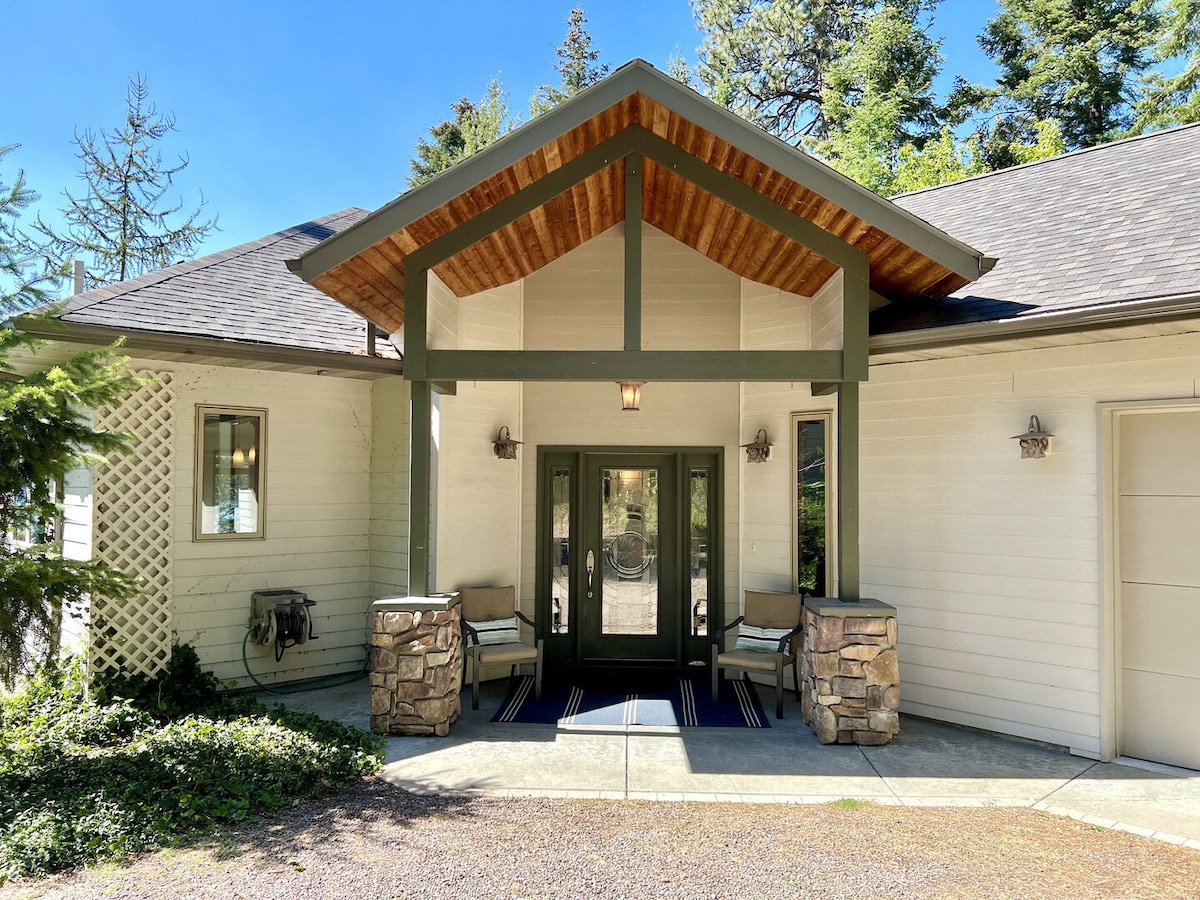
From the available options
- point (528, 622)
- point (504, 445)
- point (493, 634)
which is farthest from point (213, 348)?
point (528, 622)

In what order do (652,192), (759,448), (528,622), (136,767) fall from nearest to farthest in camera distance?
(136,767)
(652,192)
(528,622)
(759,448)

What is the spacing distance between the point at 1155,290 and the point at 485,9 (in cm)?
2337

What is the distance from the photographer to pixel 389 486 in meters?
7.03

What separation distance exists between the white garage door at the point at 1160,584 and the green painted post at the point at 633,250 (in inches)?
129

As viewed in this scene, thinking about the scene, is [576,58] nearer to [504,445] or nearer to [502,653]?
[504,445]

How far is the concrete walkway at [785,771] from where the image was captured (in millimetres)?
4230

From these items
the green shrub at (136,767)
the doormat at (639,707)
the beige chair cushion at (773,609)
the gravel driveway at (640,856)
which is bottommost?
the doormat at (639,707)

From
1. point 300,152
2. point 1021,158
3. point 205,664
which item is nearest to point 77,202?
point 300,152

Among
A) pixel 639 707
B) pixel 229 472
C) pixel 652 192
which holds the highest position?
pixel 652 192

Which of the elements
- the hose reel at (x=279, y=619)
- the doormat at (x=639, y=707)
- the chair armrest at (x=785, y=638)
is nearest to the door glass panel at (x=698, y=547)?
the doormat at (x=639, y=707)

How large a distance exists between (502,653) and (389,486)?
6.57ft

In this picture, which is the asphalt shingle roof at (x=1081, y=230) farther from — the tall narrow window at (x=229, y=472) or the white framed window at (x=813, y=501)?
the tall narrow window at (x=229, y=472)

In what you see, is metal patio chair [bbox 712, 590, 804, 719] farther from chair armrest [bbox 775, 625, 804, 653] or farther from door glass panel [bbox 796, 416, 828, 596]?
door glass panel [bbox 796, 416, 828, 596]

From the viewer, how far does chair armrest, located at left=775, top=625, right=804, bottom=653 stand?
6.00 meters
